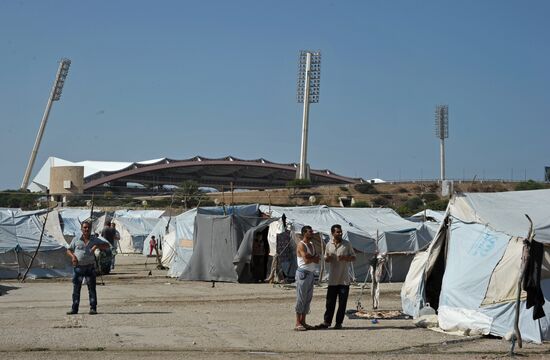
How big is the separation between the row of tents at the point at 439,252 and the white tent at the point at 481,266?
2 centimetres

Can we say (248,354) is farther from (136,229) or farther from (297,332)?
(136,229)

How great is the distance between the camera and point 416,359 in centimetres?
1064

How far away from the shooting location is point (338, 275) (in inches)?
536

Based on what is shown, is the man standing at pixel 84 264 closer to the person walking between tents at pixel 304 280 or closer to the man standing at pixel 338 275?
the person walking between tents at pixel 304 280

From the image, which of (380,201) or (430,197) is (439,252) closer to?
(430,197)

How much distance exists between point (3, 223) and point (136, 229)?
2359cm

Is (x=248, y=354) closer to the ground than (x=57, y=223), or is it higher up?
closer to the ground

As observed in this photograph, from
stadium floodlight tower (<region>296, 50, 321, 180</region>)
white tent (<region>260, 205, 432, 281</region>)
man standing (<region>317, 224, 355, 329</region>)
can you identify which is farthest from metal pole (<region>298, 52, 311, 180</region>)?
man standing (<region>317, 224, 355, 329</region>)

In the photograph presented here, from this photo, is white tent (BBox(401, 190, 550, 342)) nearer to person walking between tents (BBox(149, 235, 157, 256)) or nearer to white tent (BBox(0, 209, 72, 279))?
white tent (BBox(0, 209, 72, 279))

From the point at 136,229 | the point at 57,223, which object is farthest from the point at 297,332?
the point at 136,229

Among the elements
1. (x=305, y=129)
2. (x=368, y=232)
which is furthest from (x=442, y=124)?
(x=368, y=232)

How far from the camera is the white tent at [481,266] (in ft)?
40.8

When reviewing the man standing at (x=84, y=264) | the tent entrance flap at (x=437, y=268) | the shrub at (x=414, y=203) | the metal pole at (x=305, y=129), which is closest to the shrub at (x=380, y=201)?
the shrub at (x=414, y=203)

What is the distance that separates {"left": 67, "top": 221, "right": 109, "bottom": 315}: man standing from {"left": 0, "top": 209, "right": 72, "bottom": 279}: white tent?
1109 cm
